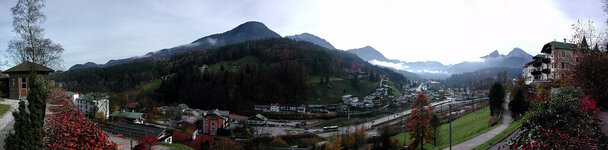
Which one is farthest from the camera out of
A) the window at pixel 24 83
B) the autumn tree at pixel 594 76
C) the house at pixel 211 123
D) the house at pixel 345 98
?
the house at pixel 345 98

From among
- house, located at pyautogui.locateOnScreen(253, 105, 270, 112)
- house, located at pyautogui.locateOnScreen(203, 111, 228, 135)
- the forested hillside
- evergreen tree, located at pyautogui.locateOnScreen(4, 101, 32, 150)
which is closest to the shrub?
evergreen tree, located at pyautogui.locateOnScreen(4, 101, 32, 150)

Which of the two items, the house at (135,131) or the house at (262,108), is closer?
the house at (135,131)

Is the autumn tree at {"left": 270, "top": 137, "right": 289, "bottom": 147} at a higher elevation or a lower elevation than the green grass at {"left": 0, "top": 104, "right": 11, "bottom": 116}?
lower

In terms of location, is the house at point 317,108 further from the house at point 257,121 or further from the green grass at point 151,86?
the green grass at point 151,86

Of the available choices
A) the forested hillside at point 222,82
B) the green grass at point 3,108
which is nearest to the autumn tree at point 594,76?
the green grass at point 3,108

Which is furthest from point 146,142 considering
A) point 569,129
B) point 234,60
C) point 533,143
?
point 234,60

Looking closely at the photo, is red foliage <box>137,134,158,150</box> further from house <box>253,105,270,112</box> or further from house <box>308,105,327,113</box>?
house <box>253,105,270,112</box>

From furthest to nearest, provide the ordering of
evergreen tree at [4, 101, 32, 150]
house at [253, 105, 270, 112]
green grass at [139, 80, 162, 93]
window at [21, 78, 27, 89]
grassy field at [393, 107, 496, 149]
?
green grass at [139, 80, 162, 93], house at [253, 105, 270, 112], grassy field at [393, 107, 496, 149], window at [21, 78, 27, 89], evergreen tree at [4, 101, 32, 150]

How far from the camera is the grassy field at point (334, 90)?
71.9 meters

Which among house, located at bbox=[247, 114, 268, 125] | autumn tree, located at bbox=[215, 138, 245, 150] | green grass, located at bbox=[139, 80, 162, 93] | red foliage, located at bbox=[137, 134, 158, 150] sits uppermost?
red foliage, located at bbox=[137, 134, 158, 150]

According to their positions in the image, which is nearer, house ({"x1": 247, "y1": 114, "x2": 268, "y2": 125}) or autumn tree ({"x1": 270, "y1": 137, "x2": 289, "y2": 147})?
autumn tree ({"x1": 270, "y1": 137, "x2": 289, "y2": 147})

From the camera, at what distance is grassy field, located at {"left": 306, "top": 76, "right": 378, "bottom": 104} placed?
236ft

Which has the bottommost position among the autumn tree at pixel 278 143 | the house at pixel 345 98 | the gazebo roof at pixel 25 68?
the autumn tree at pixel 278 143

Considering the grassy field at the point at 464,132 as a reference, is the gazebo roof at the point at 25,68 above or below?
above
